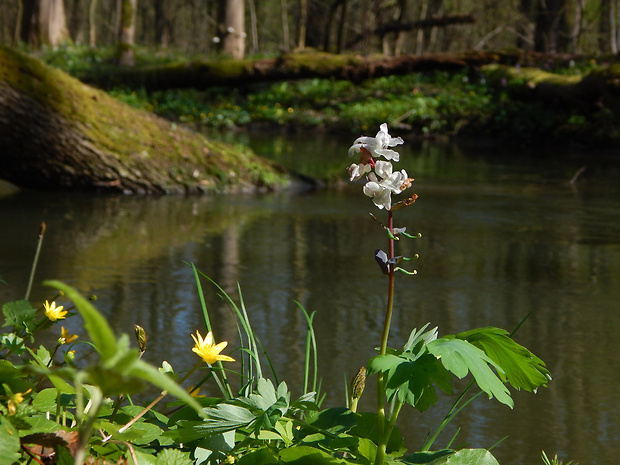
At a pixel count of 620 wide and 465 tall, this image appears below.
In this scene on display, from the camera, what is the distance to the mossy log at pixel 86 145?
6.14 meters

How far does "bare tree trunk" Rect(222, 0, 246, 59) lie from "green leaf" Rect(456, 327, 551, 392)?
19797 millimetres

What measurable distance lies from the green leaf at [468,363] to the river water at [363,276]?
86 cm

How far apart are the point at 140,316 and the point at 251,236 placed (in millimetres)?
1786

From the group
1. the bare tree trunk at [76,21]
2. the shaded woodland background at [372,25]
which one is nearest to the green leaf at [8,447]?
the shaded woodland background at [372,25]

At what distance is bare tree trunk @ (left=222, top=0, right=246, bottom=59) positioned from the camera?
20.7m

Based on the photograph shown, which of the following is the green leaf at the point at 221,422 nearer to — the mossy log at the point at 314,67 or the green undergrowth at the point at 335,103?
the green undergrowth at the point at 335,103

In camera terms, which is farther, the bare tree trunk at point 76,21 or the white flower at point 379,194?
the bare tree trunk at point 76,21

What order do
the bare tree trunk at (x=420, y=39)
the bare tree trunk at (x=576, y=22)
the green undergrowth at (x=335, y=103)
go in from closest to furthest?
the green undergrowth at (x=335, y=103) < the bare tree trunk at (x=576, y=22) < the bare tree trunk at (x=420, y=39)

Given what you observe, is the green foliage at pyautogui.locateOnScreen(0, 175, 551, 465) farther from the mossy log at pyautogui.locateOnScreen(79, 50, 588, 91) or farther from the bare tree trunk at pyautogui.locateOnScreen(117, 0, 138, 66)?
the bare tree trunk at pyautogui.locateOnScreen(117, 0, 138, 66)

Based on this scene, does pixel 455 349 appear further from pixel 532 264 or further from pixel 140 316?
pixel 532 264

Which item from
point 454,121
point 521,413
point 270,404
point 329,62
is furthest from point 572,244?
point 329,62

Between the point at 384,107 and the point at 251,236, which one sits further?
the point at 384,107

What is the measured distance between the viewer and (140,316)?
3182mm

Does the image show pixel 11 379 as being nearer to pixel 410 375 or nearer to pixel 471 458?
pixel 410 375
